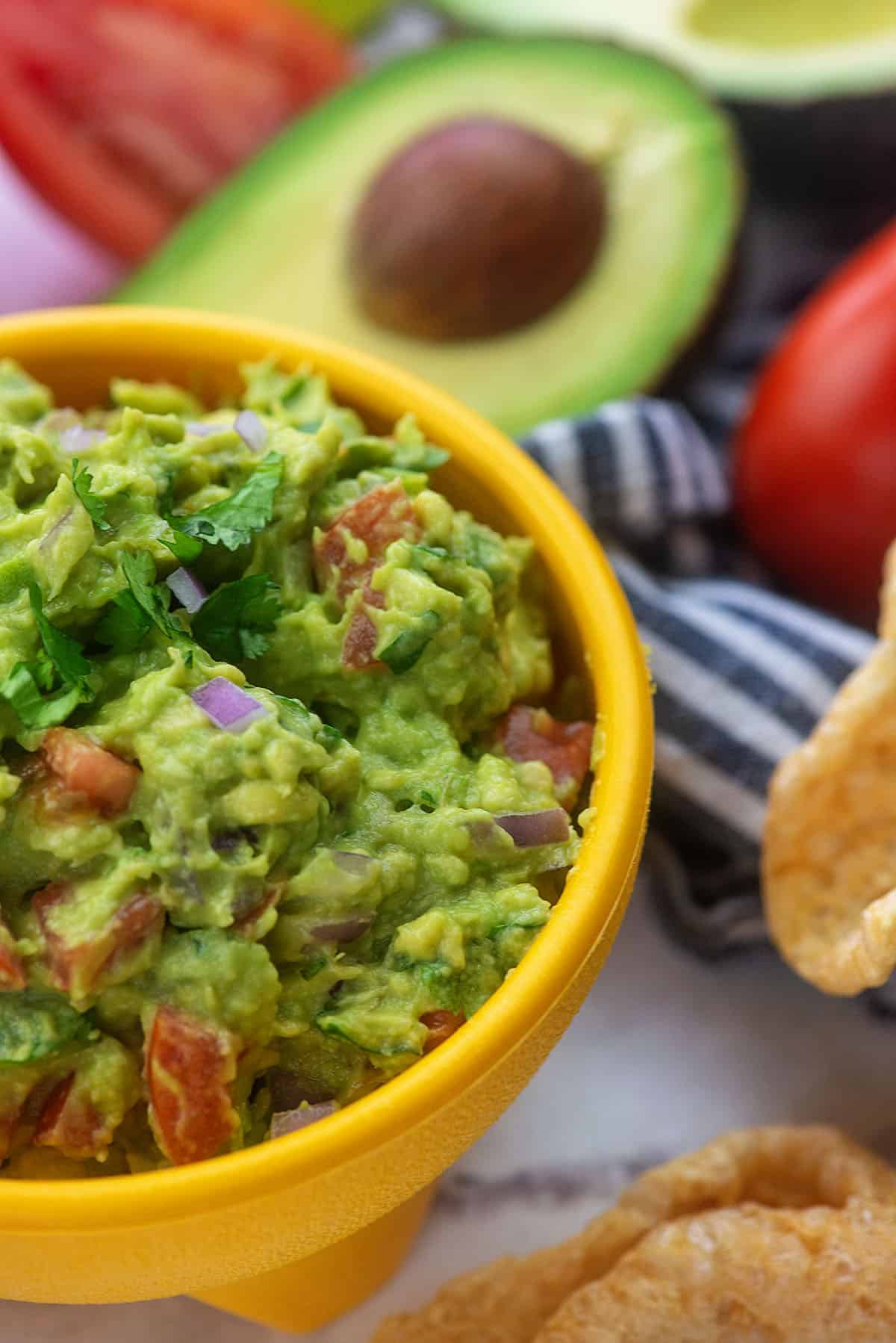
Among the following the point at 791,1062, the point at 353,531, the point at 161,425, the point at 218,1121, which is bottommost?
the point at 791,1062

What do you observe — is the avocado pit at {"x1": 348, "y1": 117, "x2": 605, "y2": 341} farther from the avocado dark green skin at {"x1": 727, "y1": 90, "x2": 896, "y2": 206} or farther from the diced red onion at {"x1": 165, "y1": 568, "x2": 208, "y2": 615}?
the diced red onion at {"x1": 165, "y1": 568, "x2": 208, "y2": 615}

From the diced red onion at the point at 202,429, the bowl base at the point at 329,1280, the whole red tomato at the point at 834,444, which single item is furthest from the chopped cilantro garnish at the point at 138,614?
the whole red tomato at the point at 834,444

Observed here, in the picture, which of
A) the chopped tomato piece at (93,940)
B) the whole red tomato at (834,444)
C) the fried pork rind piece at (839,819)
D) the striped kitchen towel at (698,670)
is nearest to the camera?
the chopped tomato piece at (93,940)

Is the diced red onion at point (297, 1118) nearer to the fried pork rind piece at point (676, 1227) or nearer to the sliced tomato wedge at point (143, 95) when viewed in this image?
the fried pork rind piece at point (676, 1227)

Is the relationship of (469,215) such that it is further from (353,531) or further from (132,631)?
(132,631)

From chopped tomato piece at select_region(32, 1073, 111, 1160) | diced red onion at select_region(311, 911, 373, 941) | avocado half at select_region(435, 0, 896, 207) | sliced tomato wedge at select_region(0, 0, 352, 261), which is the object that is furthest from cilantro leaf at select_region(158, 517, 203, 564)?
avocado half at select_region(435, 0, 896, 207)

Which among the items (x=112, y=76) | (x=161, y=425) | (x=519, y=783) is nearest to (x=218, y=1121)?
(x=519, y=783)
